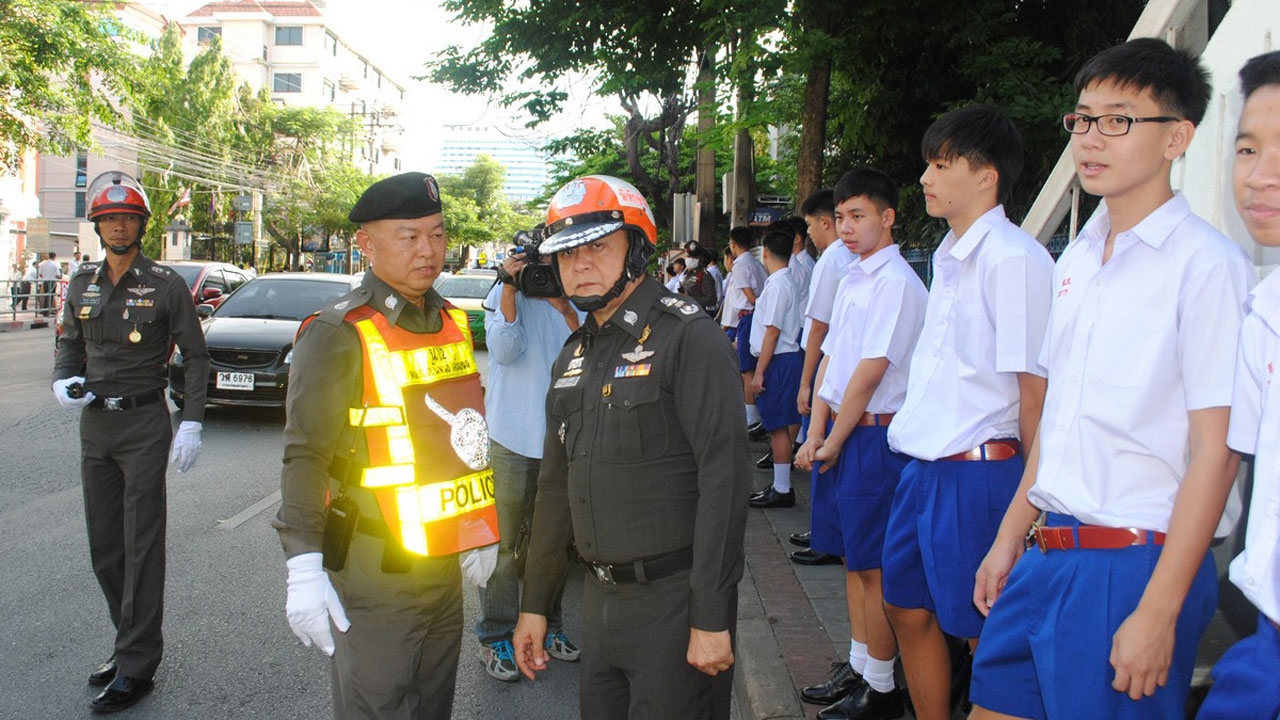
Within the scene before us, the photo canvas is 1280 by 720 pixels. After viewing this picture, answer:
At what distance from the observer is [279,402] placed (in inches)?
414

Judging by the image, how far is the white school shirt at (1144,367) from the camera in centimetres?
194

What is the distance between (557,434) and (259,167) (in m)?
55.4

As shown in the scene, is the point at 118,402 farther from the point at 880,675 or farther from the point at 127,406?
the point at 880,675

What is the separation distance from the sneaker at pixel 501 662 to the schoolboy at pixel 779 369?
322cm

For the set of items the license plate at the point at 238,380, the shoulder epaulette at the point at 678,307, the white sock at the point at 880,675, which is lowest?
the white sock at the point at 880,675

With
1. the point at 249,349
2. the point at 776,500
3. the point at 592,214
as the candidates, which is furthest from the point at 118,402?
the point at 249,349

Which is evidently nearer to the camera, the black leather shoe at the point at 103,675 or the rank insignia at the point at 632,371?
the rank insignia at the point at 632,371

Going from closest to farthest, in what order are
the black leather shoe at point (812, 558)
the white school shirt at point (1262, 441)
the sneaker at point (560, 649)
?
the white school shirt at point (1262, 441), the sneaker at point (560, 649), the black leather shoe at point (812, 558)

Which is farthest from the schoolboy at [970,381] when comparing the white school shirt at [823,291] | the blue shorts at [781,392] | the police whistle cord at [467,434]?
the blue shorts at [781,392]

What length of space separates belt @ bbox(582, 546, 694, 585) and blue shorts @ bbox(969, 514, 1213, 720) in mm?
787

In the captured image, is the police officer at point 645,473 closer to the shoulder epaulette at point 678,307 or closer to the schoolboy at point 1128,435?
the shoulder epaulette at point 678,307

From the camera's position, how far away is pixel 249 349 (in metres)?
10.5

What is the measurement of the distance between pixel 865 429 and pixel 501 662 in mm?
2010

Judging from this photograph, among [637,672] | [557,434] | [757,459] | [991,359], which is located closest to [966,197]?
[991,359]
